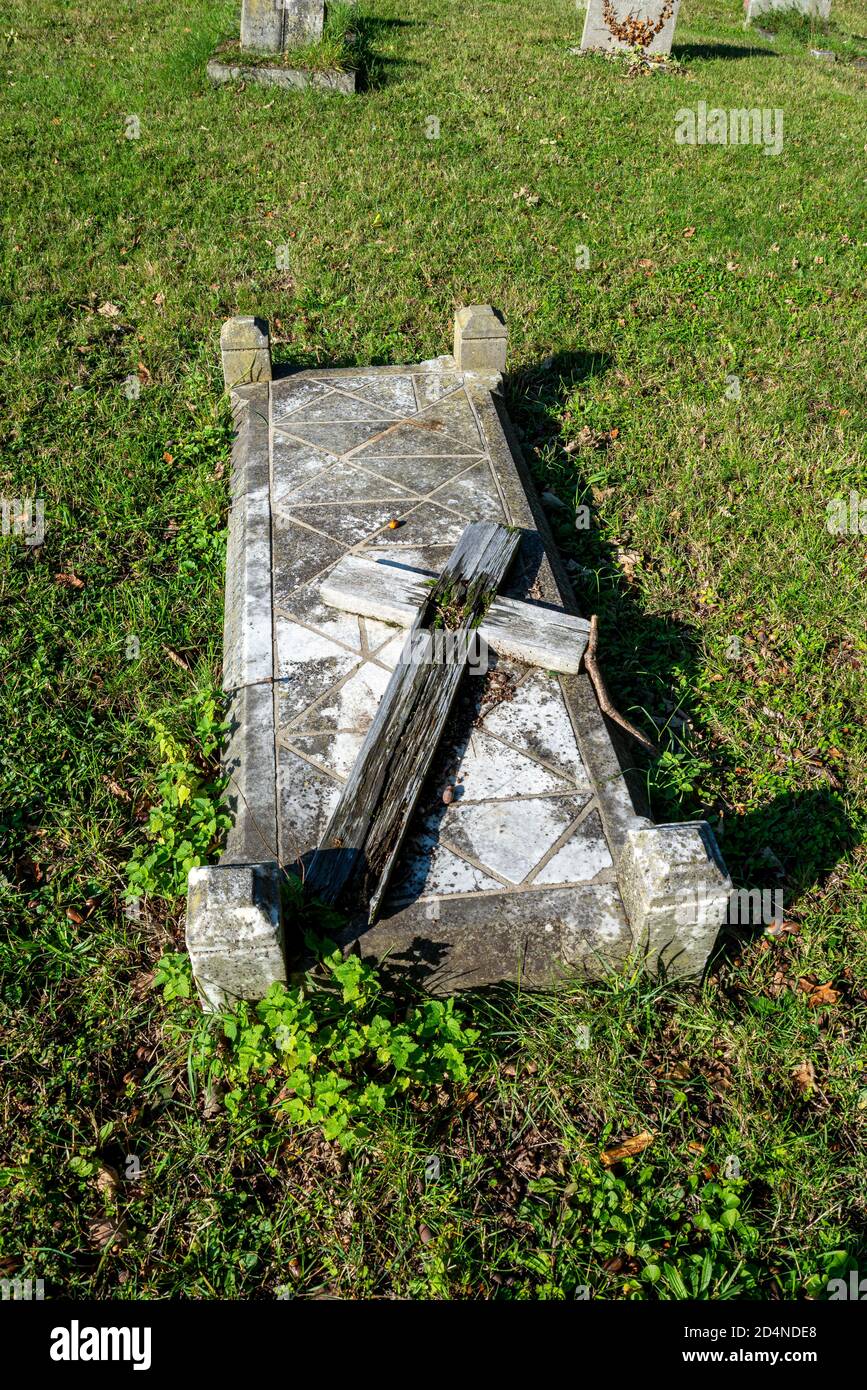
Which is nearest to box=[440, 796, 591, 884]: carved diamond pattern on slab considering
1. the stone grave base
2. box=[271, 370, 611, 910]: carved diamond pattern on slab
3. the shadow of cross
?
box=[271, 370, 611, 910]: carved diamond pattern on slab

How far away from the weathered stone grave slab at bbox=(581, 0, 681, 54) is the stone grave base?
13.8ft

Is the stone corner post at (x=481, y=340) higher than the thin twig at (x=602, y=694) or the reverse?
higher

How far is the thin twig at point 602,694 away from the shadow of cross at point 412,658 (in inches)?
1.7

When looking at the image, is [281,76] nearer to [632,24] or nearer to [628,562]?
[632,24]

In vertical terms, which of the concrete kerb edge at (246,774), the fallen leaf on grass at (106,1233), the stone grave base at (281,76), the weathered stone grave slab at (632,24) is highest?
the weathered stone grave slab at (632,24)

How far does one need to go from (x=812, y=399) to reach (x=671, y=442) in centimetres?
132

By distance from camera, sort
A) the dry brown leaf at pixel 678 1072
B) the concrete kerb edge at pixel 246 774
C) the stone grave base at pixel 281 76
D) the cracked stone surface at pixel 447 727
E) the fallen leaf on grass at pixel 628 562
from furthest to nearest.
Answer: the stone grave base at pixel 281 76 < the fallen leaf on grass at pixel 628 562 < the cracked stone surface at pixel 447 727 < the dry brown leaf at pixel 678 1072 < the concrete kerb edge at pixel 246 774

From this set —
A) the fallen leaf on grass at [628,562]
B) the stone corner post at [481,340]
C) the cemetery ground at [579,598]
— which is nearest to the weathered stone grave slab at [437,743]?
the cemetery ground at [579,598]

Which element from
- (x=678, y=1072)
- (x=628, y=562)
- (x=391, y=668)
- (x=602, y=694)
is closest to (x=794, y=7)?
(x=628, y=562)

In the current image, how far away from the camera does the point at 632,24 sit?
46.1 feet

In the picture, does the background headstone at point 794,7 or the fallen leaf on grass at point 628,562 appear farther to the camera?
the background headstone at point 794,7

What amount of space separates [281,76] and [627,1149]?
1294 cm

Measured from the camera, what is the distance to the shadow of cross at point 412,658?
3.75 m

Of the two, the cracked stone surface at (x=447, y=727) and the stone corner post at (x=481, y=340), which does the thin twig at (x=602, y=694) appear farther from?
the stone corner post at (x=481, y=340)
